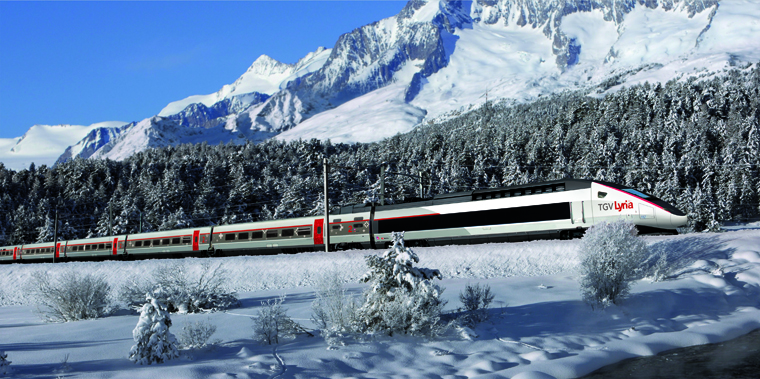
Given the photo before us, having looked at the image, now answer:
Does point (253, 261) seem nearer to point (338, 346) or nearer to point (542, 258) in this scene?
point (542, 258)

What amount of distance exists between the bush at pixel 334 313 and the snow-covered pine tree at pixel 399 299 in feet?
0.86

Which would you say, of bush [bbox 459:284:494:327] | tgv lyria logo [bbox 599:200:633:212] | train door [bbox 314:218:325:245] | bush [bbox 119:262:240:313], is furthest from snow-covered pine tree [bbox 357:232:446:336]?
train door [bbox 314:218:325:245]

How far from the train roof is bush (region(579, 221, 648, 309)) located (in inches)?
335

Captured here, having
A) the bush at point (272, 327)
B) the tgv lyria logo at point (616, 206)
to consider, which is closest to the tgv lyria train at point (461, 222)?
the tgv lyria logo at point (616, 206)

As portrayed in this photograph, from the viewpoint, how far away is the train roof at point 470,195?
23047 millimetres

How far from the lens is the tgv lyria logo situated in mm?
21889

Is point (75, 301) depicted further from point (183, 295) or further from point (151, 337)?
point (151, 337)

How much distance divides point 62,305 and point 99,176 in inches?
4343

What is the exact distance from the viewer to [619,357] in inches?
426

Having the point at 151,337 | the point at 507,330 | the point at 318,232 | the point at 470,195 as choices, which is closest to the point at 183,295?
the point at 151,337

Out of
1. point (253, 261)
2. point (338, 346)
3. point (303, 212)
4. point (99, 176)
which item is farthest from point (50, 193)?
point (338, 346)

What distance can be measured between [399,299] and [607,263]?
6.39m

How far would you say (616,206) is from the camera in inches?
867

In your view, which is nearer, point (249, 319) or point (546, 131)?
point (249, 319)
